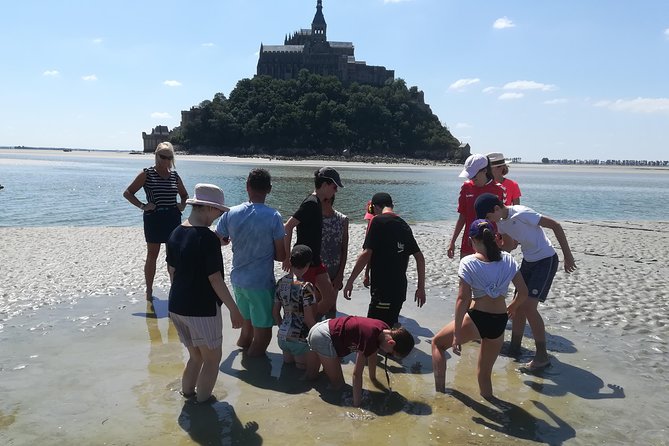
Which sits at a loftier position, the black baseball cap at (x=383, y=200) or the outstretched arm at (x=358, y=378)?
the black baseball cap at (x=383, y=200)

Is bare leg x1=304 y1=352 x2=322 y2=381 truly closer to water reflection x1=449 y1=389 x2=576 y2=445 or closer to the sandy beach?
the sandy beach

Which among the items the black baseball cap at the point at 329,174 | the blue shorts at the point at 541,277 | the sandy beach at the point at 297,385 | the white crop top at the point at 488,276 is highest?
the black baseball cap at the point at 329,174

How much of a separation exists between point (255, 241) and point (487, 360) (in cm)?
249

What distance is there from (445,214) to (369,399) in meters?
21.2

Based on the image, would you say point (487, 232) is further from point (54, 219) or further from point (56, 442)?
point (54, 219)

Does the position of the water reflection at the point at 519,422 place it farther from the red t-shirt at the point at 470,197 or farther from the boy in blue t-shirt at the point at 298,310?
the red t-shirt at the point at 470,197

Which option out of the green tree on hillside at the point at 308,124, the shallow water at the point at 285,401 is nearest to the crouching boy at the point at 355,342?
the shallow water at the point at 285,401

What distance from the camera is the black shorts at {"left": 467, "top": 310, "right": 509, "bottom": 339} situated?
451cm

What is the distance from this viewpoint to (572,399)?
4711mm

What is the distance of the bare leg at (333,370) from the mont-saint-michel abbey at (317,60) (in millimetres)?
145544

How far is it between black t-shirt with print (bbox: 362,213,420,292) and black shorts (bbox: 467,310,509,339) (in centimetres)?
118

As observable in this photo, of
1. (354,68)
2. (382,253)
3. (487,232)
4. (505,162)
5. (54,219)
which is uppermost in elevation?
(354,68)

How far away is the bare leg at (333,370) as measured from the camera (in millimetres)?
4664

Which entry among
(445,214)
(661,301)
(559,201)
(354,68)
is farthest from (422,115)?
(661,301)
